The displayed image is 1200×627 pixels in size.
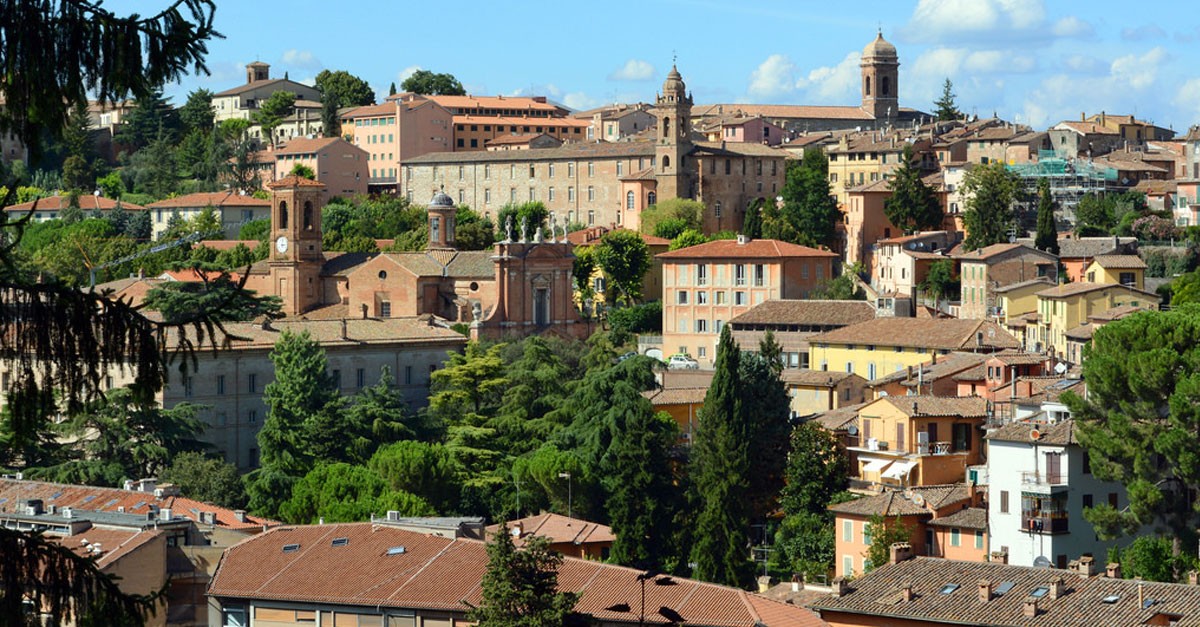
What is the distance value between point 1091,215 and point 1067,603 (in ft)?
136

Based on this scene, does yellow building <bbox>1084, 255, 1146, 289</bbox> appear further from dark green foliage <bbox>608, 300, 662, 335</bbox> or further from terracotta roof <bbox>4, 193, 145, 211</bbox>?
terracotta roof <bbox>4, 193, 145, 211</bbox>

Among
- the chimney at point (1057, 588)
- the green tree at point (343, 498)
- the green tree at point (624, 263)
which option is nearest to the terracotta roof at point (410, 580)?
the chimney at point (1057, 588)

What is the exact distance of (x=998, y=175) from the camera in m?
67.8

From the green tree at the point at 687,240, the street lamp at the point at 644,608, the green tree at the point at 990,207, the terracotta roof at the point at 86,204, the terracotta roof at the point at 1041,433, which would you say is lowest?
the street lamp at the point at 644,608

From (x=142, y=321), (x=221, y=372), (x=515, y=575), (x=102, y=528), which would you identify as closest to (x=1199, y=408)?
(x=515, y=575)

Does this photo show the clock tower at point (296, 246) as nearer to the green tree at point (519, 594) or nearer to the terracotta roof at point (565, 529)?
the terracotta roof at point (565, 529)

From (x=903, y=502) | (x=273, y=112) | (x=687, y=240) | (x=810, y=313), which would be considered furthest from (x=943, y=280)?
(x=273, y=112)

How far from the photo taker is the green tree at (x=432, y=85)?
109m

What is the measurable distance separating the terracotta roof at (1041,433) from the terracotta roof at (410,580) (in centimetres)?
1132

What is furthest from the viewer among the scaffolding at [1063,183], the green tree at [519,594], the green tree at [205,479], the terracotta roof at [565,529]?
the scaffolding at [1063,183]

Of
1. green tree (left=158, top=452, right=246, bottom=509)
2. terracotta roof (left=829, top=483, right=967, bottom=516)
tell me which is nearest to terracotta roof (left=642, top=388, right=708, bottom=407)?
green tree (left=158, top=452, right=246, bottom=509)

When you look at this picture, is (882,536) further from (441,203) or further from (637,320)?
(441,203)

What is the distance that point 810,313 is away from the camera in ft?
190

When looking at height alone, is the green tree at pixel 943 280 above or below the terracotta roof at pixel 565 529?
above
